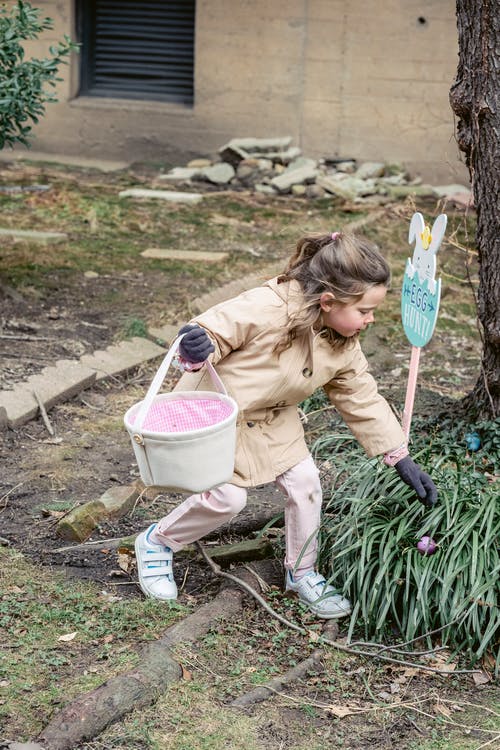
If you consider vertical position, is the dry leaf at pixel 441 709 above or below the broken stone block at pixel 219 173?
below

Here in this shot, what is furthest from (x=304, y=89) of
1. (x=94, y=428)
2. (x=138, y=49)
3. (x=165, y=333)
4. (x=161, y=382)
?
(x=161, y=382)

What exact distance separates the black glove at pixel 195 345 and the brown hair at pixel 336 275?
0.33 m

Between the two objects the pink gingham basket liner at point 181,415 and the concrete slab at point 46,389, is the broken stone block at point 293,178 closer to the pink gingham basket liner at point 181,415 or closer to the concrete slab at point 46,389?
the concrete slab at point 46,389

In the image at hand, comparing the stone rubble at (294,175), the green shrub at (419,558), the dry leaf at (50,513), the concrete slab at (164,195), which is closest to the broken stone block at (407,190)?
the stone rubble at (294,175)

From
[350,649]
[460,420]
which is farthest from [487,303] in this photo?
[350,649]

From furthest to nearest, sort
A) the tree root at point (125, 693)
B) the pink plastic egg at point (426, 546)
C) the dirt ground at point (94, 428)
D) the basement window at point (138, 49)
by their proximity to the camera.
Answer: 1. the basement window at point (138, 49)
2. the dirt ground at point (94, 428)
3. the pink plastic egg at point (426, 546)
4. the tree root at point (125, 693)

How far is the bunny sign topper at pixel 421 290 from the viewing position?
3.39 m

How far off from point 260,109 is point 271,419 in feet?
28.7

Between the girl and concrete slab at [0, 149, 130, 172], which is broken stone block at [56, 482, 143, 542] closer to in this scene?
the girl

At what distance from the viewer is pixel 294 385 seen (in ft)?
10.9

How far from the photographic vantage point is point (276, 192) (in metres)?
10.5

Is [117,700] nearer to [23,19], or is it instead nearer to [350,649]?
[350,649]

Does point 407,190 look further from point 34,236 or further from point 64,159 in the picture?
point 34,236

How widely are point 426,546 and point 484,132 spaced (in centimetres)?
176
